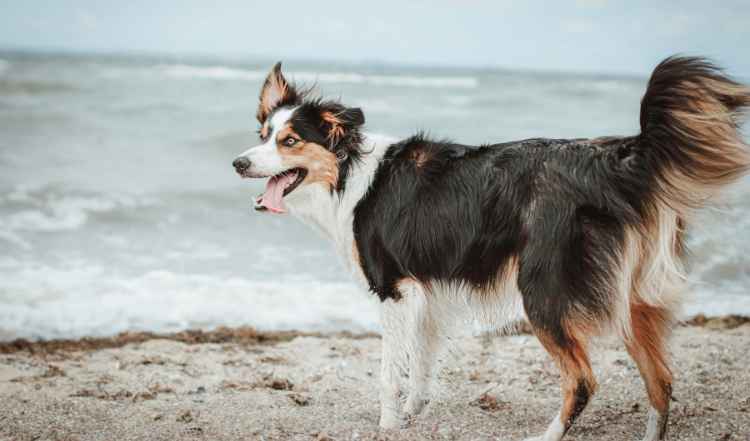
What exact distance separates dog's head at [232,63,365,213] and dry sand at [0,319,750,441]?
132 cm

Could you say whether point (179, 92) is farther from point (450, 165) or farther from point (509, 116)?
point (450, 165)

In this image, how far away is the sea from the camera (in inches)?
272

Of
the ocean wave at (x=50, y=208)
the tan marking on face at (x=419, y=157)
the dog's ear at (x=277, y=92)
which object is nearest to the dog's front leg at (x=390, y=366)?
the tan marking on face at (x=419, y=157)

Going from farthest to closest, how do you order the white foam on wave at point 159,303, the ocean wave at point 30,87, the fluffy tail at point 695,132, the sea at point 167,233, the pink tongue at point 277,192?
the ocean wave at point 30,87 < the sea at point 167,233 < the white foam on wave at point 159,303 < the pink tongue at point 277,192 < the fluffy tail at point 695,132

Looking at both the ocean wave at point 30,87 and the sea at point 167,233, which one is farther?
the ocean wave at point 30,87

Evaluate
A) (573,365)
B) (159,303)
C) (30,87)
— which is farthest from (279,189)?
(30,87)

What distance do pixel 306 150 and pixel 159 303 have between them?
3.72 metres

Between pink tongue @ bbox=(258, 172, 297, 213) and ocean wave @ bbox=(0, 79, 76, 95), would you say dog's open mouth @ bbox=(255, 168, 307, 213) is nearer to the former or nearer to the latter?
pink tongue @ bbox=(258, 172, 297, 213)

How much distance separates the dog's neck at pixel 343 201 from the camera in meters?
4.08

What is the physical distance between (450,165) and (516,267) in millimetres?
694

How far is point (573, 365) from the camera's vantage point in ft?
11.5

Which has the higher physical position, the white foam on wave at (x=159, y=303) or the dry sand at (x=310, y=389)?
the dry sand at (x=310, y=389)

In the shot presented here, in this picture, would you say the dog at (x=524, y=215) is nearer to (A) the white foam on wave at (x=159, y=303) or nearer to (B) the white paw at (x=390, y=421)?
(B) the white paw at (x=390, y=421)

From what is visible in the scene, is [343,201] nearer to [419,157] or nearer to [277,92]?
[419,157]
